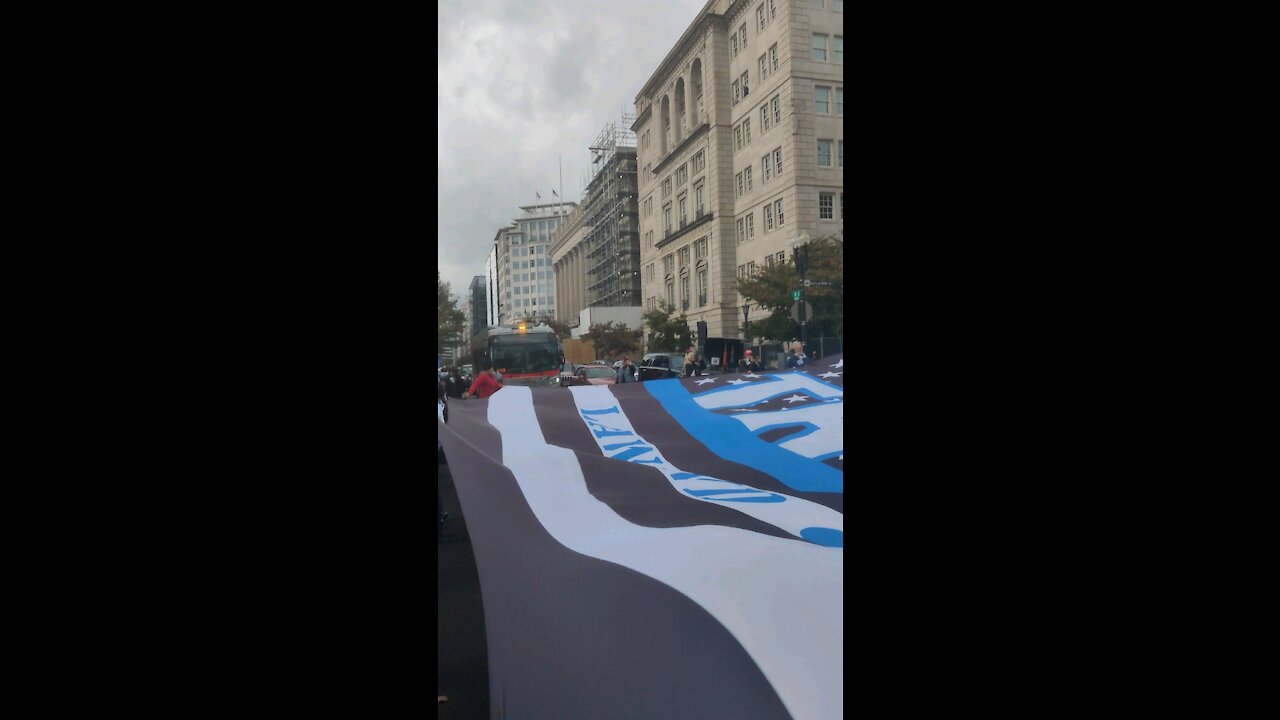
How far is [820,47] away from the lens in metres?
2.08

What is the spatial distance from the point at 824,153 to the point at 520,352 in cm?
108

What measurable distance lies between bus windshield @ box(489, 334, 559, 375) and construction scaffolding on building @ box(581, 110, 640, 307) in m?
0.18

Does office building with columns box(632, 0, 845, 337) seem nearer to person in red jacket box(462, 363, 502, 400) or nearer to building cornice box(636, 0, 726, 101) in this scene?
building cornice box(636, 0, 726, 101)

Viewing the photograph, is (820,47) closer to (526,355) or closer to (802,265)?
(802,265)

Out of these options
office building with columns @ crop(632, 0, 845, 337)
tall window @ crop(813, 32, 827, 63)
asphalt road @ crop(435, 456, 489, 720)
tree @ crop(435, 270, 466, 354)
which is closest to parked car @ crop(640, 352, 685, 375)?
office building with columns @ crop(632, 0, 845, 337)

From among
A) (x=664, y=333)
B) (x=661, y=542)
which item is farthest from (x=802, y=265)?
(x=661, y=542)

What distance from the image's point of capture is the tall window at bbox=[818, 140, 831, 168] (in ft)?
7.11

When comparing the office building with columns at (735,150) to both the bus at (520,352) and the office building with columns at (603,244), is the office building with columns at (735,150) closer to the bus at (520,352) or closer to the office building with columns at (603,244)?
the office building with columns at (603,244)
